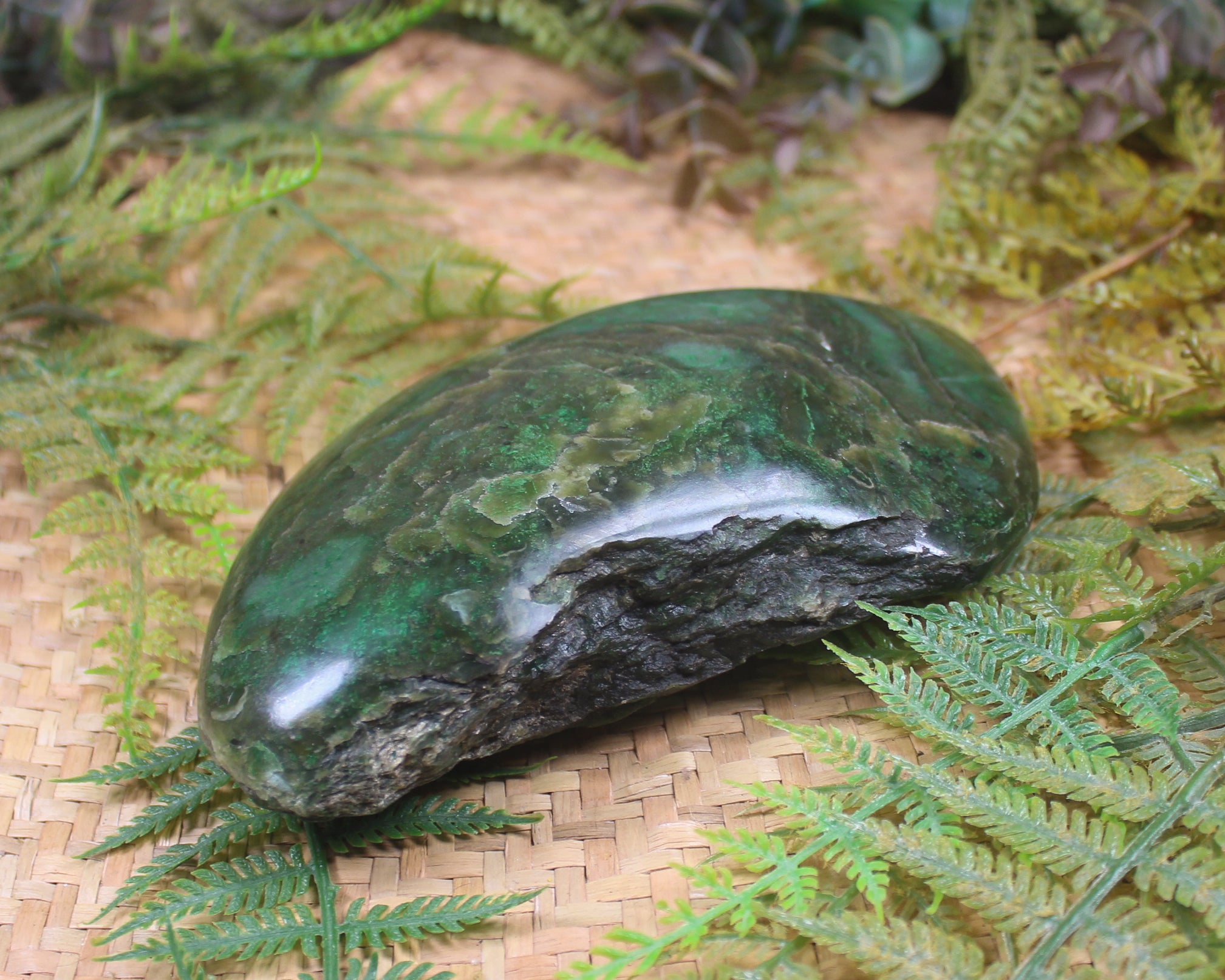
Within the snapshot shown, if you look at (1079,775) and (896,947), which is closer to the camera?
(896,947)

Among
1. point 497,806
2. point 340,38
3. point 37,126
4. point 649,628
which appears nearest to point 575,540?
point 649,628

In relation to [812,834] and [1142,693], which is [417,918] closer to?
[812,834]

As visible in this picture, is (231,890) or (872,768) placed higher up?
(872,768)

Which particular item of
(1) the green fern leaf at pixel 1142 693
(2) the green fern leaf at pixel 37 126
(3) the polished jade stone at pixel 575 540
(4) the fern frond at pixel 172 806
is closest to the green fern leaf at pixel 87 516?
(3) the polished jade stone at pixel 575 540

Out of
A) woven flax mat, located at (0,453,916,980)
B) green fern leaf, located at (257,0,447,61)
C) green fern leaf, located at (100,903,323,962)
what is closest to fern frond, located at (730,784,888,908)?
woven flax mat, located at (0,453,916,980)

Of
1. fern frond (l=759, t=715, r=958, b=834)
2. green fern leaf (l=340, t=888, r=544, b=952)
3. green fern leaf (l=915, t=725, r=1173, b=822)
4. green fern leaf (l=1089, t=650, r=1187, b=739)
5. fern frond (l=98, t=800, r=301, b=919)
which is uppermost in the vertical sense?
green fern leaf (l=1089, t=650, r=1187, b=739)

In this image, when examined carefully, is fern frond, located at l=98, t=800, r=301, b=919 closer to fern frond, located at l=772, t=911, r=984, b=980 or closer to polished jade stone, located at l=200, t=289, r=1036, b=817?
polished jade stone, located at l=200, t=289, r=1036, b=817
